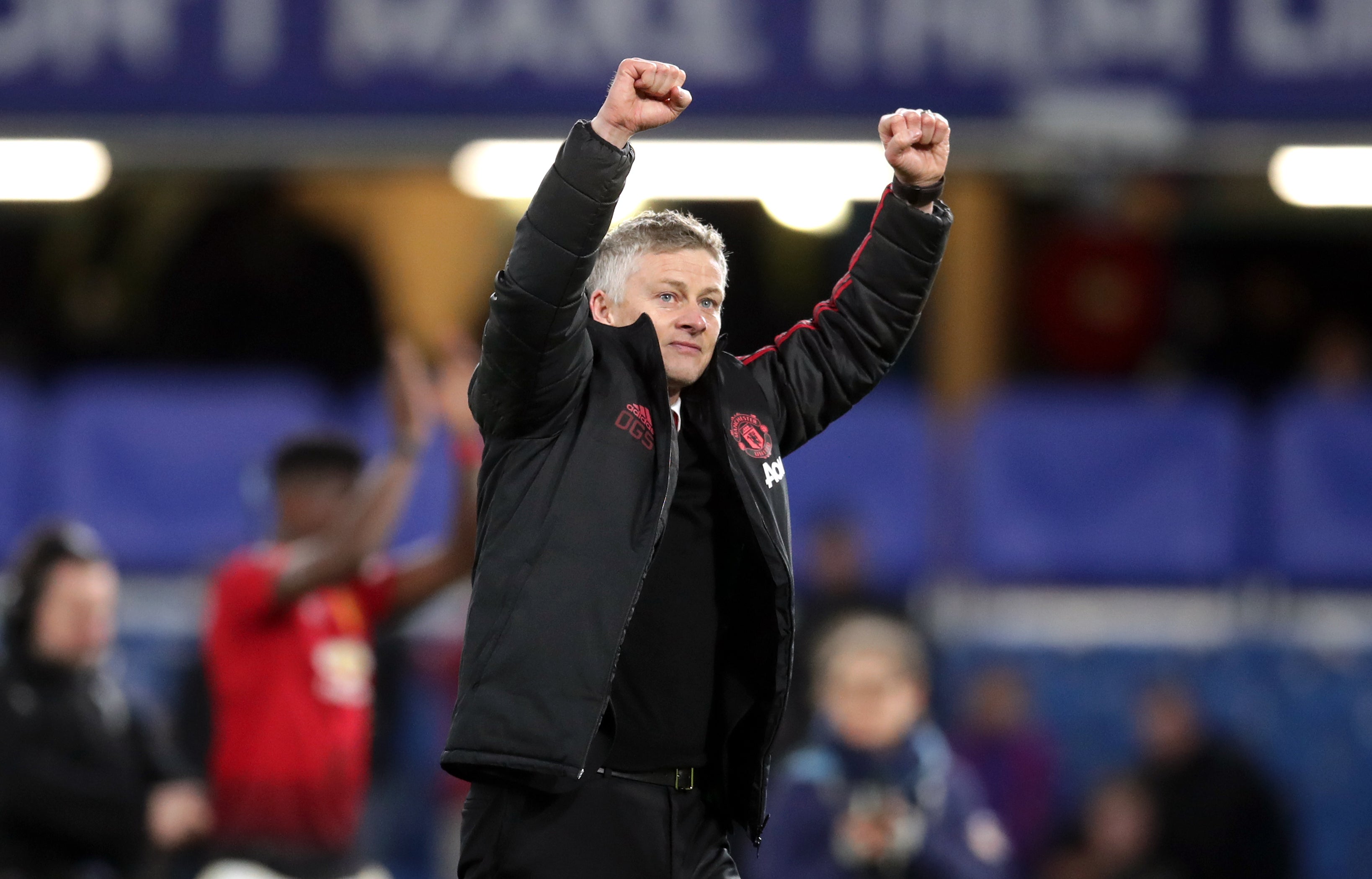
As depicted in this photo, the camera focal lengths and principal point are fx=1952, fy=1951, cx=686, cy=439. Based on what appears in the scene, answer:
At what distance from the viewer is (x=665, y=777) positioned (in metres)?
3.28

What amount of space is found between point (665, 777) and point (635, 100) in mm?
1121

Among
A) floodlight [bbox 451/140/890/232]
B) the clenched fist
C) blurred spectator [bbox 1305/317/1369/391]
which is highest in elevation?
floodlight [bbox 451/140/890/232]

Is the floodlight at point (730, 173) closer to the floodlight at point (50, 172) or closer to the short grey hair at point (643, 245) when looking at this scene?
the floodlight at point (50, 172)

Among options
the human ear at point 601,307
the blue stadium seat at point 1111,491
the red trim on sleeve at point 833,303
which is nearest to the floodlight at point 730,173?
the blue stadium seat at point 1111,491

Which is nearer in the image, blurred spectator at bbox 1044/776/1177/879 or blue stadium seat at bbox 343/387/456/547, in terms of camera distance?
blurred spectator at bbox 1044/776/1177/879

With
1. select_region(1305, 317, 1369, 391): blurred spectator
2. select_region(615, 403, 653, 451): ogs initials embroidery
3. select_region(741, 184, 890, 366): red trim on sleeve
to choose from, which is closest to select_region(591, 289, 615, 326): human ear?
select_region(615, 403, 653, 451): ogs initials embroidery

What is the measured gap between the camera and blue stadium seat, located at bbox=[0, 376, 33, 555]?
28.4 feet

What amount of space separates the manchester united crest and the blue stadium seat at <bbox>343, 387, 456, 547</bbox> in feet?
17.7

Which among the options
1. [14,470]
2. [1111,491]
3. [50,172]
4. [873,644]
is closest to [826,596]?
[1111,491]

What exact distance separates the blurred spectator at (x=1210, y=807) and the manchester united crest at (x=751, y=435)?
16.4ft

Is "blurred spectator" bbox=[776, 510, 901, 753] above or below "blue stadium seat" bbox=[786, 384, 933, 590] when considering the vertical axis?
below

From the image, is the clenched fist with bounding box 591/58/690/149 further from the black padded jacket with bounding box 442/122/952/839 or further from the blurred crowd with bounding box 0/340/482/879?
the blurred crowd with bounding box 0/340/482/879

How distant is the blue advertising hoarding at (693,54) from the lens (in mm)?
7473

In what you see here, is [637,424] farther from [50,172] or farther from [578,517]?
[50,172]
